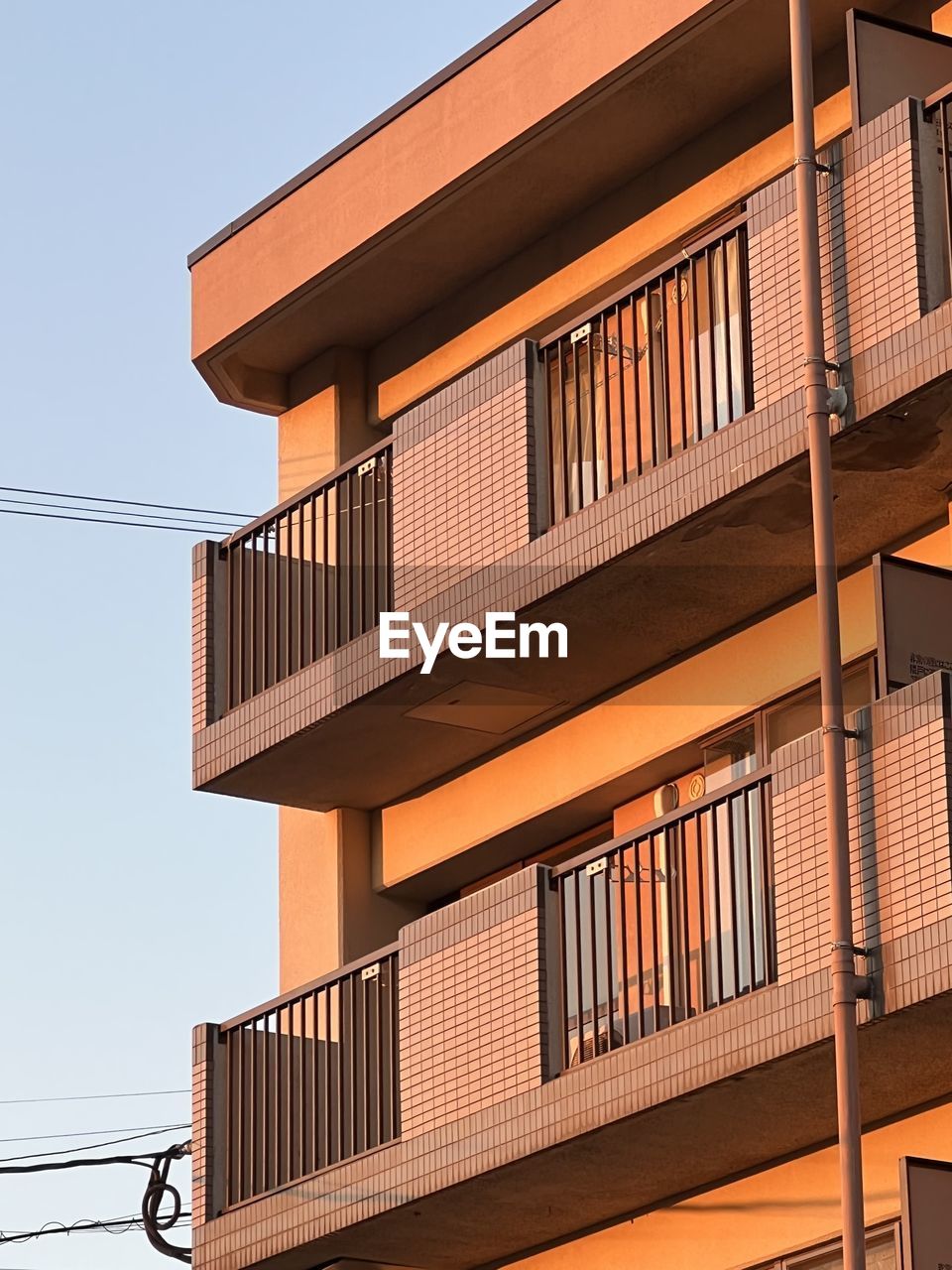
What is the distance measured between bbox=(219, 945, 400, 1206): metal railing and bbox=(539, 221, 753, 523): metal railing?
124 inches

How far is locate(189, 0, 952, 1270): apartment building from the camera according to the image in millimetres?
14719

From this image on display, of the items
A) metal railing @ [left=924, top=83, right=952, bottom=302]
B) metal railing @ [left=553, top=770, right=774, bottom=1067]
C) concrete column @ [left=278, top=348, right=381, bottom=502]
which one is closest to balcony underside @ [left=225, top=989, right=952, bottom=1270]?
metal railing @ [left=553, top=770, right=774, bottom=1067]

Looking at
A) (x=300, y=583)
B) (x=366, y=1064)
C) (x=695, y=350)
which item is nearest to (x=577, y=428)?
(x=695, y=350)

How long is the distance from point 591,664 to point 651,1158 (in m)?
3.22

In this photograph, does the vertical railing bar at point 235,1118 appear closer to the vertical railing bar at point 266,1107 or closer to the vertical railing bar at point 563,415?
the vertical railing bar at point 266,1107

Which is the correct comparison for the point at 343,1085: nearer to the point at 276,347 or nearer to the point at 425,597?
the point at 425,597

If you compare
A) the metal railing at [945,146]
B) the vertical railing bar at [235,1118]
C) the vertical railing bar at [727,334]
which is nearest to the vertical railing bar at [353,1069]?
the vertical railing bar at [235,1118]

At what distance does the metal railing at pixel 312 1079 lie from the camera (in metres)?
17.6

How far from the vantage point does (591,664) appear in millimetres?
17859

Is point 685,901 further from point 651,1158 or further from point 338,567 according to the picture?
point 338,567

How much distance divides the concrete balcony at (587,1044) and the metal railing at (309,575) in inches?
89.2

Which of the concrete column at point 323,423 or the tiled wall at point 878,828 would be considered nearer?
the tiled wall at point 878,828

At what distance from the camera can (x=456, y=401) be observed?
18219 millimetres

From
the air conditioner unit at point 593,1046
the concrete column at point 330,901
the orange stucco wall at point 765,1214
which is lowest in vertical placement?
the orange stucco wall at point 765,1214
